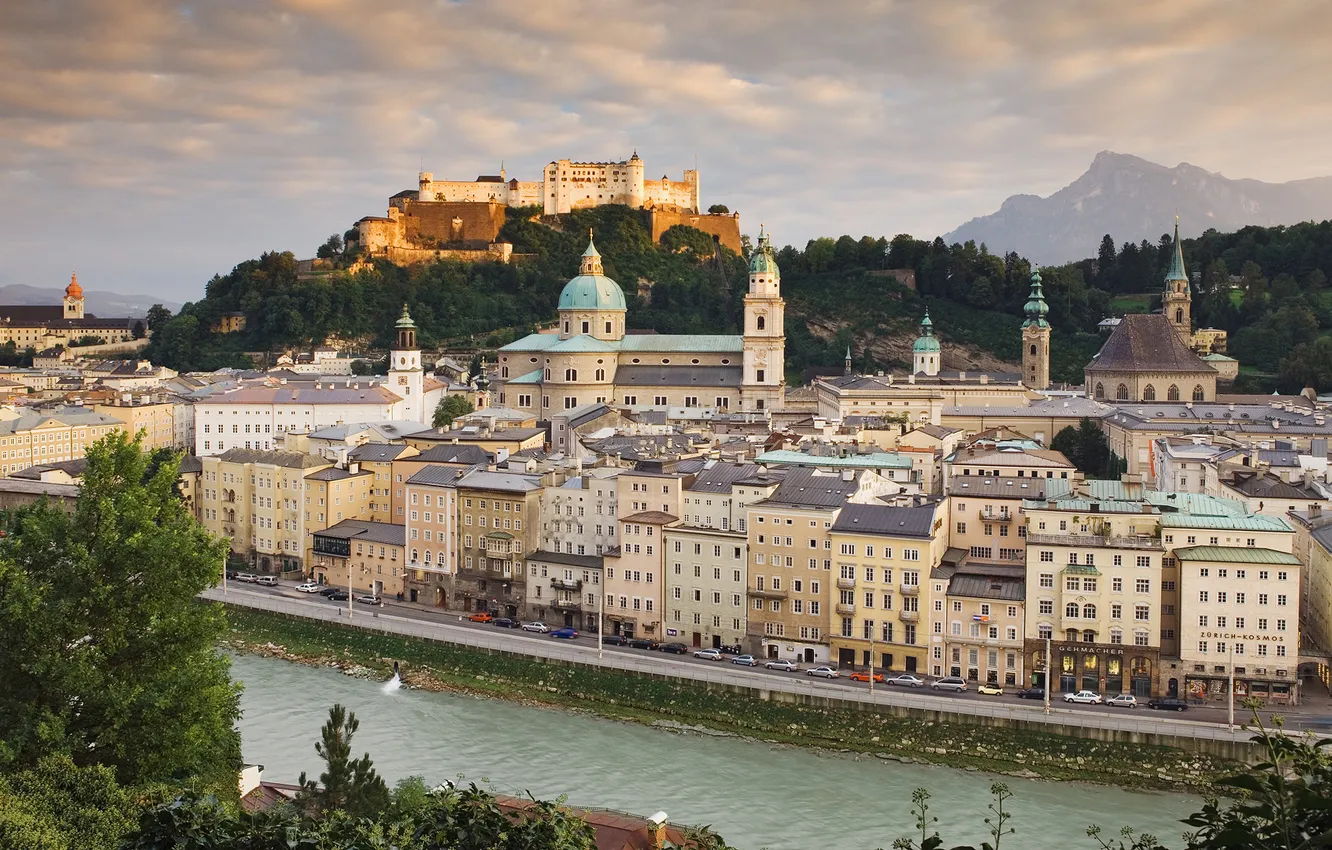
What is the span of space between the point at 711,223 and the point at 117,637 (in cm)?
8048

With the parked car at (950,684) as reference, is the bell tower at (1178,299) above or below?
above

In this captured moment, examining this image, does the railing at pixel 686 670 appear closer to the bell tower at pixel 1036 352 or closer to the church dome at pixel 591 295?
the church dome at pixel 591 295

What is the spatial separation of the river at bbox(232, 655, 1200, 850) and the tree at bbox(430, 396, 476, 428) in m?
27.8

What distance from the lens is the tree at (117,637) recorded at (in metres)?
15.0

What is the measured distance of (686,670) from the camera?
30578mm

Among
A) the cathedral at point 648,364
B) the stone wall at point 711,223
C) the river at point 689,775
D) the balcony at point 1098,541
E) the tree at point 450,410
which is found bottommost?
the river at point 689,775

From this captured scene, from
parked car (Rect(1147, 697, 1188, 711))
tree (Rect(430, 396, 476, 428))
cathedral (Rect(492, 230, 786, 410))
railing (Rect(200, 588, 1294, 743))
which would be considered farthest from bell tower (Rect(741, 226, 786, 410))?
parked car (Rect(1147, 697, 1188, 711))

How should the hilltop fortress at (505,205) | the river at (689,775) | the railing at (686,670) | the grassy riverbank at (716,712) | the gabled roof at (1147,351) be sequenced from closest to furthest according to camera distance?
the river at (689,775)
the grassy riverbank at (716,712)
the railing at (686,670)
the gabled roof at (1147,351)
the hilltop fortress at (505,205)

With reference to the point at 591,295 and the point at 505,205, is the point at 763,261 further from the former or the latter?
the point at 505,205

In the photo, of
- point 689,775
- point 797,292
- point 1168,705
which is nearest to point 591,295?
point 797,292

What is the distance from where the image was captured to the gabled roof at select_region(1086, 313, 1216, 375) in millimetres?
61906

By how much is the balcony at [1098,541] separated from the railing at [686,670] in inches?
157

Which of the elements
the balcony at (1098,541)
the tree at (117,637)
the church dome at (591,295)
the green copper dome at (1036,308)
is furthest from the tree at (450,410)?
the tree at (117,637)

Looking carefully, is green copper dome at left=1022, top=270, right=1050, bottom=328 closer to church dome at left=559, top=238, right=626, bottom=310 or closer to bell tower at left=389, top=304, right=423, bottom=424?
church dome at left=559, top=238, right=626, bottom=310
